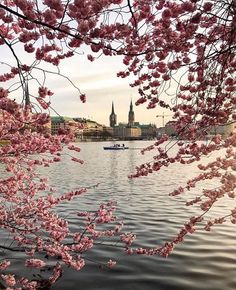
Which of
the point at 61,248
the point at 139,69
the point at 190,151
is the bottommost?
the point at 61,248

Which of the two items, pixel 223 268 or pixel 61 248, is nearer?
pixel 61 248

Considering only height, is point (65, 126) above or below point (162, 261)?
above

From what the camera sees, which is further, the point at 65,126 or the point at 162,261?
the point at 162,261

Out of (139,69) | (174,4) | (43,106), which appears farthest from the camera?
(139,69)

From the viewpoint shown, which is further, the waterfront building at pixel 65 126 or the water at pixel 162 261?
the water at pixel 162 261

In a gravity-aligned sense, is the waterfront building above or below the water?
above

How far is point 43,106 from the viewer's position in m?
7.23

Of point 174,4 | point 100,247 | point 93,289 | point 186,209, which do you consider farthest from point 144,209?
point 174,4

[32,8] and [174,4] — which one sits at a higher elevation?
[174,4]

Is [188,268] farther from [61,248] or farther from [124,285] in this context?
[61,248]

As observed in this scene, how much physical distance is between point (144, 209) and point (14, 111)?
20046 millimetres

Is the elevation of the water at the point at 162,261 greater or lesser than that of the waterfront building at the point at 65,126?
lesser

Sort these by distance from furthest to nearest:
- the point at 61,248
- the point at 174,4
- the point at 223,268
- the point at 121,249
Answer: the point at 121,249, the point at 223,268, the point at 61,248, the point at 174,4

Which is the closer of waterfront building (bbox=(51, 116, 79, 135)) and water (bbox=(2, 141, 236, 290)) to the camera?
waterfront building (bbox=(51, 116, 79, 135))
